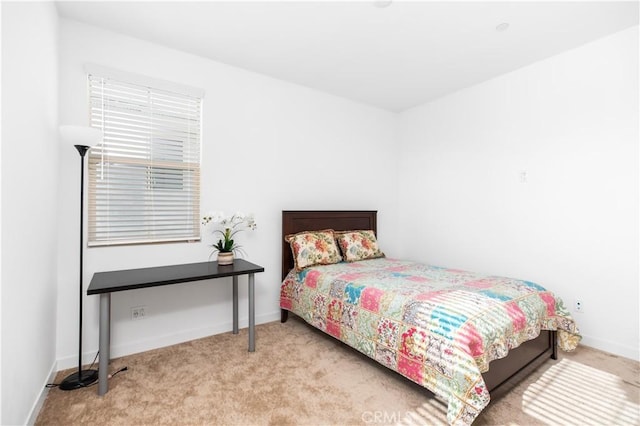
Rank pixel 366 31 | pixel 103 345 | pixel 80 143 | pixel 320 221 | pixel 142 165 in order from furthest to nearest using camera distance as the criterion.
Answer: pixel 320 221, pixel 142 165, pixel 366 31, pixel 80 143, pixel 103 345

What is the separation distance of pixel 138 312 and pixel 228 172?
4.86 ft

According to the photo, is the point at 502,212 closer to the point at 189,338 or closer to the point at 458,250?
the point at 458,250

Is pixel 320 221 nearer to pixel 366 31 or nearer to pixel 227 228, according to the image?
pixel 227 228

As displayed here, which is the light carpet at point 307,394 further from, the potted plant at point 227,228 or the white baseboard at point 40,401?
the potted plant at point 227,228

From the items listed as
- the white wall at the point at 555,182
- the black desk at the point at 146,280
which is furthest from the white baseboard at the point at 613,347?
the black desk at the point at 146,280

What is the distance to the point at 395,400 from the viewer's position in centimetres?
197

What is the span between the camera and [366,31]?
257 cm

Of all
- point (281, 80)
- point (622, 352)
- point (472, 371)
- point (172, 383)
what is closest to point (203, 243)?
point (172, 383)

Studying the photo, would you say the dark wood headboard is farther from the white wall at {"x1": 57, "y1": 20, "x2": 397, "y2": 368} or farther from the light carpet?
the light carpet

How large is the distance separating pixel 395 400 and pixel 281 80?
3.21 m

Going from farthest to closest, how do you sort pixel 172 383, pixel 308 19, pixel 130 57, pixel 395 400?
1. pixel 130 57
2. pixel 308 19
3. pixel 172 383
4. pixel 395 400

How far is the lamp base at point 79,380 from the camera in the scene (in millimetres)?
2072

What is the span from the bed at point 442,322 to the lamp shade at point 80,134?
1.96 meters

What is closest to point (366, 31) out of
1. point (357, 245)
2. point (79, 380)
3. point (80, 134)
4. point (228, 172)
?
point (228, 172)
